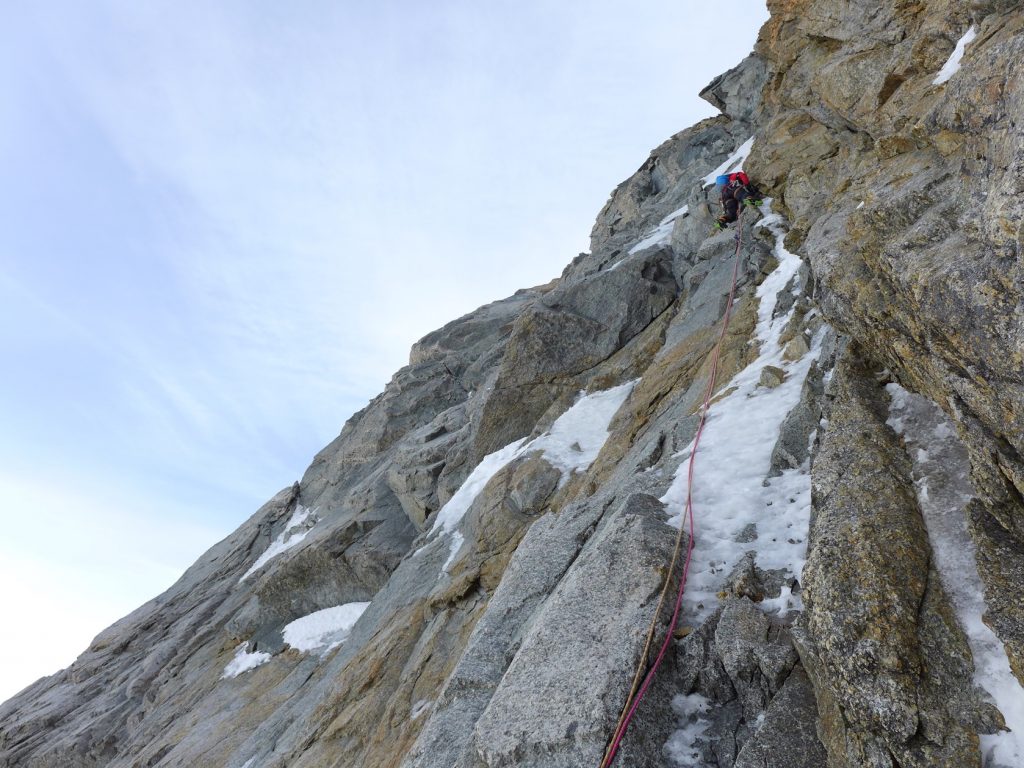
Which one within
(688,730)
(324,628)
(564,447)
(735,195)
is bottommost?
(688,730)

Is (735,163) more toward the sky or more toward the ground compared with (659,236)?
more toward the sky

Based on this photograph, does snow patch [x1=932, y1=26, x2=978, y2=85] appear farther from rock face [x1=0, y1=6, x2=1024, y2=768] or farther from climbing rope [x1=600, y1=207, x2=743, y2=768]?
climbing rope [x1=600, y1=207, x2=743, y2=768]

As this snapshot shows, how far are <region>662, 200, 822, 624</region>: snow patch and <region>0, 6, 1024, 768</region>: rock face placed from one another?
0.05m

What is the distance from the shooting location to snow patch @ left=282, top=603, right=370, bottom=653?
883 inches

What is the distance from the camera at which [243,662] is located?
80.6ft

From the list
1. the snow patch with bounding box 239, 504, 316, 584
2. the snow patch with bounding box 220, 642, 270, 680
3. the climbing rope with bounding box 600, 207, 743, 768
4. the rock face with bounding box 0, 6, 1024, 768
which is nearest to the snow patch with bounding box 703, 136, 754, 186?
the rock face with bounding box 0, 6, 1024, 768

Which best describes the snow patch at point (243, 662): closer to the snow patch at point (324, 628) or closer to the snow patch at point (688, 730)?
the snow patch at point (324, 628)

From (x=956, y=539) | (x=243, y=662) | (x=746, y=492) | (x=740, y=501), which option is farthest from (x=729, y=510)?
(x=243, y=662)

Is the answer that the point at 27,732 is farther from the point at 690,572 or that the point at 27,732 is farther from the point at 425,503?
the point at 690,572

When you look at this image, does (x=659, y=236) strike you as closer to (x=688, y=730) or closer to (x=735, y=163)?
(x=735, y=163)

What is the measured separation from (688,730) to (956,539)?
3.47 meters

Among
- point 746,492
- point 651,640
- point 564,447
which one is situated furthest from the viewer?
point 564,447

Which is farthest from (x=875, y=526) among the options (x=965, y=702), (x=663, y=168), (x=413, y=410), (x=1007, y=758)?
(x=663, y=168)

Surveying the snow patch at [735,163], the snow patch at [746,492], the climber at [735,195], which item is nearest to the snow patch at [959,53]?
the snow patch at [746,492]
